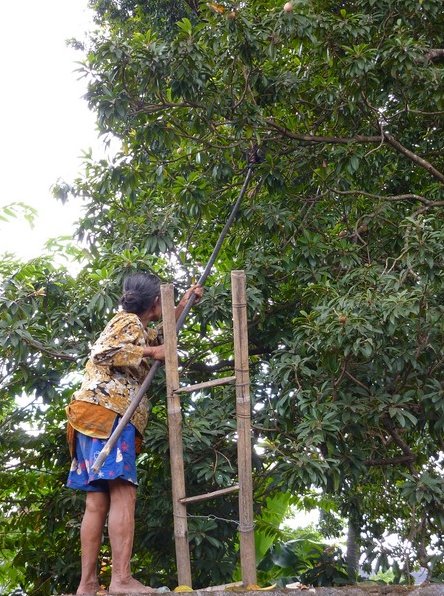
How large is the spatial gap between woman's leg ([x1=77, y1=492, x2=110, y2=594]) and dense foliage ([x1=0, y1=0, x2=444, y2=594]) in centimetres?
104

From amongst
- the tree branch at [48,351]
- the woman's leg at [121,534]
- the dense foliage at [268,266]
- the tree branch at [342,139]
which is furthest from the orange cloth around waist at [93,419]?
the tree branch at [342,139]

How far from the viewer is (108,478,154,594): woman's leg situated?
4203mm

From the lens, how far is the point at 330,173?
22.3 ft

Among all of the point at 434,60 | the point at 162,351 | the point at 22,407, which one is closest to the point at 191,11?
the point at 434,60

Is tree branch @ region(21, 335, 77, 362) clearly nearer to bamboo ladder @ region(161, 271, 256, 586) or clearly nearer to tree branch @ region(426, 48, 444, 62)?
bamboo ladder @ region(161, 271, 256, 586)

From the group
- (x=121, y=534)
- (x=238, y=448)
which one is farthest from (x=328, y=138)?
(x=121, y=534)

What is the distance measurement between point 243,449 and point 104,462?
69 centimetres

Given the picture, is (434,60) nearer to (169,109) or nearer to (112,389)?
(169,109)

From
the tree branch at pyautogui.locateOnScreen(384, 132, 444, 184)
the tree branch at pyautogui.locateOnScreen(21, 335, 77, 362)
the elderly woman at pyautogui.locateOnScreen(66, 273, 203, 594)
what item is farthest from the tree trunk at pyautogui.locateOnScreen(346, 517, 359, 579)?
the elderly woman at pyautogui.locateOnScreen(66, 273, 203, 594)

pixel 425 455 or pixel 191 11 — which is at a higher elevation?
pixel 191 11

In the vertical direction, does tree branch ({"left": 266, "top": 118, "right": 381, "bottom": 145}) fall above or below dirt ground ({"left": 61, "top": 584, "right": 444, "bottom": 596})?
above

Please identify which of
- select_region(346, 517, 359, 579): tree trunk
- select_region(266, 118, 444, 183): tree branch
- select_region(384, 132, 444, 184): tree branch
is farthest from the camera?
select_region(346, 517, 359, 579): tree trunk

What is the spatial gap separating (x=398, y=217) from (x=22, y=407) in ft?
10.8

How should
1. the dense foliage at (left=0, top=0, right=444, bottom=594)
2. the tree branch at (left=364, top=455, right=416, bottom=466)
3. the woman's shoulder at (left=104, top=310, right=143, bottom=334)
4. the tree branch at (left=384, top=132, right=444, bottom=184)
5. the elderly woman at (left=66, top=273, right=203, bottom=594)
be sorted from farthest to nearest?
the tree branch at (left=384, top=132, right=444, bottom=184) → the tree branch at (left=364, top=455, right=416, bottom=466) → the dense foliage at (left=0, top=0, right=444, bottom=594) → the woman's shoulder at (left=104, top=310, right=143, bottom=334) → the elderly woman at (left=66, top=273, right=203, bottom=594)
